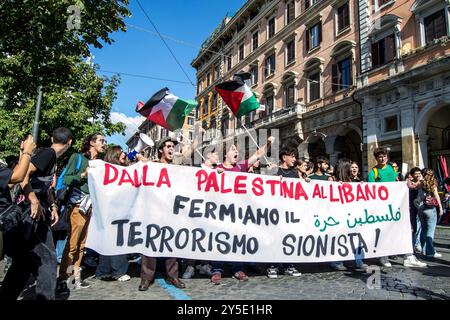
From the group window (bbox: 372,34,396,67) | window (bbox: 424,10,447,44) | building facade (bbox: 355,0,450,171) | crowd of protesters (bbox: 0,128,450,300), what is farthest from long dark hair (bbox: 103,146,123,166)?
window (bbox: 372,34,396,67)

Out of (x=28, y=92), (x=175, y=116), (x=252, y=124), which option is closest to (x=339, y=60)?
(x=252, y=124)

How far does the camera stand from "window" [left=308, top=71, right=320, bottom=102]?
67.2ft

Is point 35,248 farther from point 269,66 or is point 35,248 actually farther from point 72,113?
point 269,66

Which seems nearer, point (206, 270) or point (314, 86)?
point (206, 270)

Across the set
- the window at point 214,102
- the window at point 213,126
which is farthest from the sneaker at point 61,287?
the window at point 214,102

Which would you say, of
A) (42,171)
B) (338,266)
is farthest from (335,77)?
(42,171)

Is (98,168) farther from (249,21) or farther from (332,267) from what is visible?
(249,21)

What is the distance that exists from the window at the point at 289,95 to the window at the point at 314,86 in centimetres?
161

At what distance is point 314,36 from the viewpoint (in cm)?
2141

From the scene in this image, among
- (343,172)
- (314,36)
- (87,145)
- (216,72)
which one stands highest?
(216,72)

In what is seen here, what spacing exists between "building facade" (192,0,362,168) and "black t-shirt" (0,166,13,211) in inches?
567

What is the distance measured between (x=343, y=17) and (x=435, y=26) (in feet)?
19.8

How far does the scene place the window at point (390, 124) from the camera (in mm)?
15877

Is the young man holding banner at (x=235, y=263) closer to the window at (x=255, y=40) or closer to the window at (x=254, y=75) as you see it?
the window at (x=254, y=75)
